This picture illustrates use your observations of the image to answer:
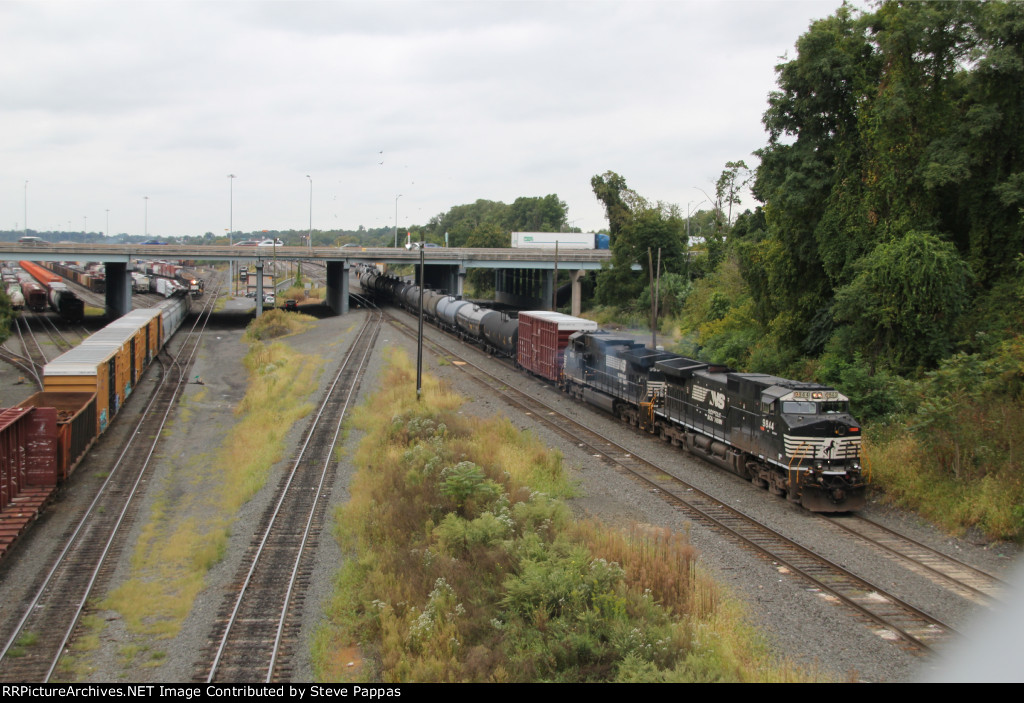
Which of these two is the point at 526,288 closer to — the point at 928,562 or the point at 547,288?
the point at 547,288

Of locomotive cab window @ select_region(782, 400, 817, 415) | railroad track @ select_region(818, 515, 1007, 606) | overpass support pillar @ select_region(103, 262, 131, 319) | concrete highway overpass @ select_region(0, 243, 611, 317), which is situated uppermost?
concrete highway overpass @ select_region(0, 243, 611, 317)

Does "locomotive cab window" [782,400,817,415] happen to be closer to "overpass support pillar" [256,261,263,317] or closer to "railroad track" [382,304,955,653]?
"railroad track" [382,304,955,653]

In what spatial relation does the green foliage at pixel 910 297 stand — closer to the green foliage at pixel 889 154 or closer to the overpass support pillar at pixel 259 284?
the green foliage at pixel 889 154

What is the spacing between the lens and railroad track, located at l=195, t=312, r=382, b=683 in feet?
40.2

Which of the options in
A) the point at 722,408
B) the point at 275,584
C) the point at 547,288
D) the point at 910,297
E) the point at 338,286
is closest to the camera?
the point at 275,584

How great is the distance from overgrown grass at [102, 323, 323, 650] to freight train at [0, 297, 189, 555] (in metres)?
2.92

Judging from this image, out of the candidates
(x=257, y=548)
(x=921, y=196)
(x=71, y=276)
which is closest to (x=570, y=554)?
(x=257, y=548)

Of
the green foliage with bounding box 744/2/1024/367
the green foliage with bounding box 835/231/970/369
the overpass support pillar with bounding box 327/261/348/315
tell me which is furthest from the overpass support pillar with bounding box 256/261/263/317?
the green foliage with bounding box 835/231/970/369

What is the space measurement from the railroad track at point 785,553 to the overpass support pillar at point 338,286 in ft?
160

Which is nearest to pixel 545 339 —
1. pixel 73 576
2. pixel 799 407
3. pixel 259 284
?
pixel 799 407

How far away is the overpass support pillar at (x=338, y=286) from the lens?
73125mm

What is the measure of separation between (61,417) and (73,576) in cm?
1032

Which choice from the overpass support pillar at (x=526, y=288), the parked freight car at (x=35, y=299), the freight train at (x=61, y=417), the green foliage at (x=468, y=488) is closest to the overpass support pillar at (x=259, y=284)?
the parked freight car at (x=35, y=299)

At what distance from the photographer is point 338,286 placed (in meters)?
77.2
